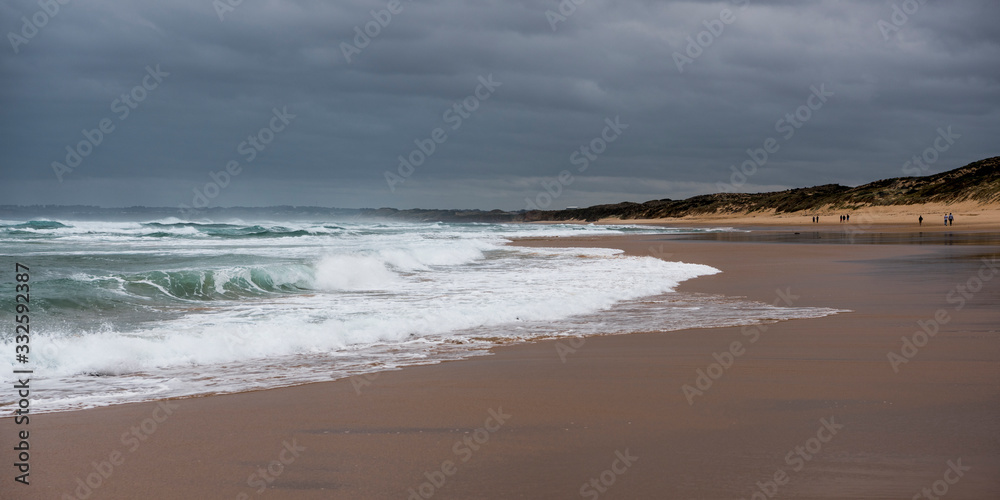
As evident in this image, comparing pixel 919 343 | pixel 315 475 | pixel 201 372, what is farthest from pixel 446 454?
pixel 919 343

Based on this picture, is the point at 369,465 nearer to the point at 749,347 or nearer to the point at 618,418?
the point at 618,418

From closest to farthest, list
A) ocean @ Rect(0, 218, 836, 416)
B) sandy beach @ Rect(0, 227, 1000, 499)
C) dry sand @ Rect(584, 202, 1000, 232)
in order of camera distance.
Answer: sandy beach @ Rect(0, 227, 1000, 499)
ocean @ Rect(0, 218, 836, 416)
dry sand @ Rect(584, 202, 1000, 232)

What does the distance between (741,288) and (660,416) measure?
357 inches

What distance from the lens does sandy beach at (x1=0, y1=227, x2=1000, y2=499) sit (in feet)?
10.6

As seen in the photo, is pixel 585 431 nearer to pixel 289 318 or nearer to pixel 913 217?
pixel 289 318

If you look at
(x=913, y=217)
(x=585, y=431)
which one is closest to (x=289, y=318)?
(x=585, y=431)

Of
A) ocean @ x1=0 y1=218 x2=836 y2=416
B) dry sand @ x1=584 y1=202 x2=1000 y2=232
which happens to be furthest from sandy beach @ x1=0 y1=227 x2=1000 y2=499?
dry sand @ x1=584 y1=202 x2=1000 y2=232

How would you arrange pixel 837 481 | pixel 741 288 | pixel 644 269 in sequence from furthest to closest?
pixel 644 269
pixel 741 288
pixel 837 481

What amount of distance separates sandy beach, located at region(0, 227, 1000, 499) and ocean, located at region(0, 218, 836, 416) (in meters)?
0.75

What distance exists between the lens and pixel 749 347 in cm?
663

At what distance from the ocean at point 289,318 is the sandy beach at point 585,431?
75 centimetres

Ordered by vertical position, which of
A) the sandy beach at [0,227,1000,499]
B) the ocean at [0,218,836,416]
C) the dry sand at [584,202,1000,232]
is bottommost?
the sandy beach at [0,227,1000,499]

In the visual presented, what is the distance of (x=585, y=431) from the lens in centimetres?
403

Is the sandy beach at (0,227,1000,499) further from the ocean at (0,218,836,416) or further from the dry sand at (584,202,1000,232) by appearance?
the dry sand at (584,202,1000,232)
